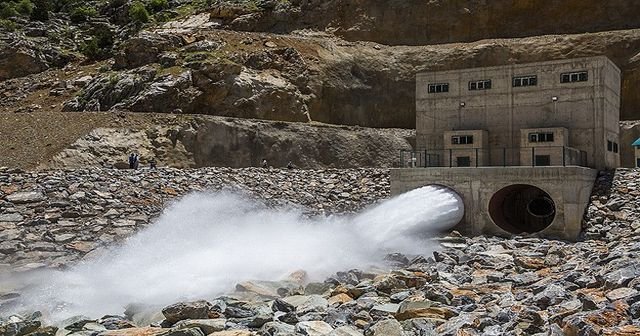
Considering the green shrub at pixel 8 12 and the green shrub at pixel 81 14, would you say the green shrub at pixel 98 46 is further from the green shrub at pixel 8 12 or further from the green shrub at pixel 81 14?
the green shrub at pixel 8 12

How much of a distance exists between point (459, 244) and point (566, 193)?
16.4 feet

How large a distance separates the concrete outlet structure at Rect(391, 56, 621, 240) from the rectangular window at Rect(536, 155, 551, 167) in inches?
1.7

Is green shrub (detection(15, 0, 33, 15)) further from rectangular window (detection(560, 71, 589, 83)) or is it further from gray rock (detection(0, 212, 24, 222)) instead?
rectangular window (detection(560, 71, 589, 83))

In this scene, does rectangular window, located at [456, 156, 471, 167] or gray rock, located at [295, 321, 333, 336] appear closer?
gray rock, located at [295, 321, 333, 336]

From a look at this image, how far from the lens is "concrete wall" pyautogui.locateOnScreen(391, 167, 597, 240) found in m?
23.5

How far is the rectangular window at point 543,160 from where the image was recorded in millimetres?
26234

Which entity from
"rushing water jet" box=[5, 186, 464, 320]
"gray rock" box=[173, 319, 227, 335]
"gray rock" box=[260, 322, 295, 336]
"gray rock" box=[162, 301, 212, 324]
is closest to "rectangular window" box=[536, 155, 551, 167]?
"rushing water jet" box=[5, 186, 464, 320]

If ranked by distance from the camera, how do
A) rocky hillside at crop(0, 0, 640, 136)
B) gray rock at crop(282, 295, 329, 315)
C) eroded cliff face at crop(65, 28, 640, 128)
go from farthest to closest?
rocky hillside at crop(0, 0, 640, 136), eroded cliff face at crop(65, 28, 640, 128), gray rock at crop(282, 295, 329, 315)

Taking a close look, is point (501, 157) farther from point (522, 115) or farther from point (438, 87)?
point (438, 87)

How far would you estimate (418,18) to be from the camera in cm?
6412

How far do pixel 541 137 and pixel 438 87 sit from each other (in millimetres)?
5580

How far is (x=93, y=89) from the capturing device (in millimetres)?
48688

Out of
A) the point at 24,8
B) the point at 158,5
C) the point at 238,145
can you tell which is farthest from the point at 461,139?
the point at 24,8

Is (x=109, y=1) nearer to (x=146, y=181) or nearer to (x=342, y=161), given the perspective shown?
(x=342, y=161)
